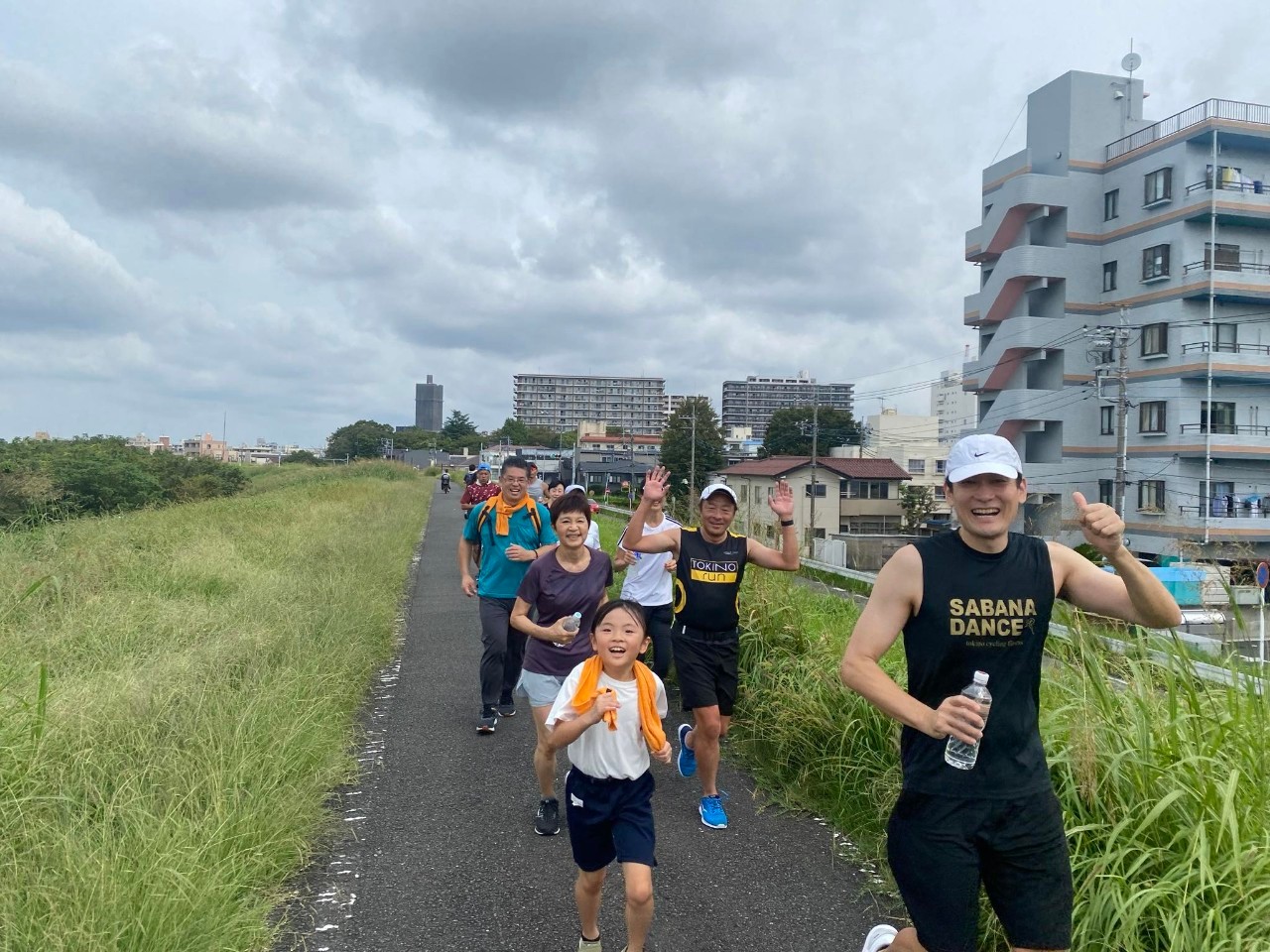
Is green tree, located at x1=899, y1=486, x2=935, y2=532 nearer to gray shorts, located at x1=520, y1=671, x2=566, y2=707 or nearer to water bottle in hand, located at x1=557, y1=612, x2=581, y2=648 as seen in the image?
gray shorts, located at x1=520, y1=671, x2=566, y2=707

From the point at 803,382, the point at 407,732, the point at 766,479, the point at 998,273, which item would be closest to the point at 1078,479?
the point at 998,273

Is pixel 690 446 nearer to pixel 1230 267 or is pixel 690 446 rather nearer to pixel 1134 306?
pixel 1134 306

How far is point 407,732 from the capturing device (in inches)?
239

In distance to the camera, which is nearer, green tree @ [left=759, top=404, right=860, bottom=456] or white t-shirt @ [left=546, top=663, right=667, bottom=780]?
white t-shirt @ [left=546, top=663, right=667, bottom=780]

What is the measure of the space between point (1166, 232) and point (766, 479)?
1997 centimetres

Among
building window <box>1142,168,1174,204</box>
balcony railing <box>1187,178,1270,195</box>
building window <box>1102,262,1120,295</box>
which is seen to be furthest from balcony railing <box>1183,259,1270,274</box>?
building window <box>1102,262,1120,295</box>

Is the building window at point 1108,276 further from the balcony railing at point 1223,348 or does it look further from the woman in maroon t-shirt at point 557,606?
the woman in maroon t-shirt at point 557,606

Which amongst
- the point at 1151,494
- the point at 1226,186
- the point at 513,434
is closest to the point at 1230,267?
the point at 1226,186

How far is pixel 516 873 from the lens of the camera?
3934mm

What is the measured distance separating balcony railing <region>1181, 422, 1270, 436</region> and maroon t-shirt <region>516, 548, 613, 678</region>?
35.7m

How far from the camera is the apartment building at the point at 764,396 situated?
573 ft

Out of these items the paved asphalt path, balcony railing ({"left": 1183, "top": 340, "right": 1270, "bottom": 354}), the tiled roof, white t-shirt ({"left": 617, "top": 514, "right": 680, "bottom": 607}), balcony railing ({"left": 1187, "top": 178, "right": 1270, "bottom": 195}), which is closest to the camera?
the paved asphalt path

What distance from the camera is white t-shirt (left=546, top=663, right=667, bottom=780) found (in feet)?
10.4

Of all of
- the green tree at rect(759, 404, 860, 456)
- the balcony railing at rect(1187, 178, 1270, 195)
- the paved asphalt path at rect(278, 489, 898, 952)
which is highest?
the balcony railing at rect(1187, 178, 1270, 195)
